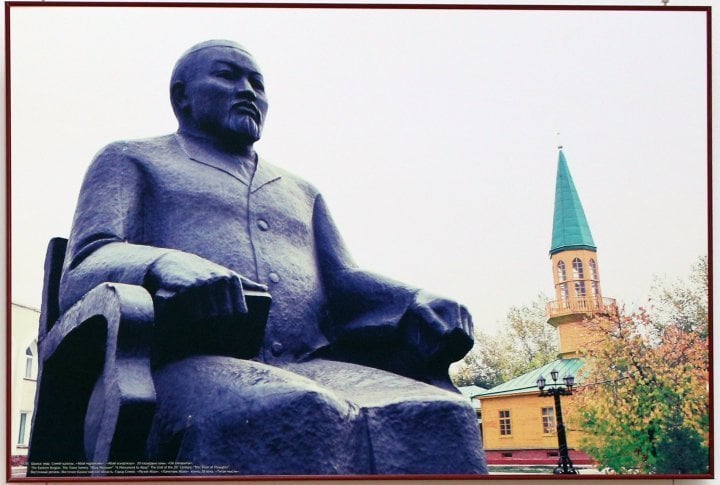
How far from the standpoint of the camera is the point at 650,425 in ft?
16.8

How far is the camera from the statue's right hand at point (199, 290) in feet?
12.1

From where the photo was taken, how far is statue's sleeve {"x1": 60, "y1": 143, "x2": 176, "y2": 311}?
3.91 m

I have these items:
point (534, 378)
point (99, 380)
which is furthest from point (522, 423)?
point (99, 380)

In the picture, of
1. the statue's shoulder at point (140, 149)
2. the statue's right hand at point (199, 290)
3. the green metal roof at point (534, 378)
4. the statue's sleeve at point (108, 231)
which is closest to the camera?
the statue's right hand at point (199, 290)

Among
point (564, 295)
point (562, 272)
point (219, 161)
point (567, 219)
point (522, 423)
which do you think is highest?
point (219, 161)

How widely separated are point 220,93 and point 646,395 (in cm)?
255

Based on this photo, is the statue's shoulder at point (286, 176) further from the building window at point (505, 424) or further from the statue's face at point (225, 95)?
the building window at point (505, 424)

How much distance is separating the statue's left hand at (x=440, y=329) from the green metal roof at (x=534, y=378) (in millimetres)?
1004

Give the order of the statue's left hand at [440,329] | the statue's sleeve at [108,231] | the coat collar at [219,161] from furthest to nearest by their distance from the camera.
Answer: the coat collar at [219,161], the statue's left hand at [440,329], the statue's sleeve at [108,231]

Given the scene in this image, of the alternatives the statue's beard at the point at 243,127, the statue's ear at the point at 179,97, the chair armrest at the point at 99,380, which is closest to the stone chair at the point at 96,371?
the chair armrest at the point at 99,380

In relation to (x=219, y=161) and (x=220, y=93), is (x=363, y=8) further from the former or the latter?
(x=219, y=161)

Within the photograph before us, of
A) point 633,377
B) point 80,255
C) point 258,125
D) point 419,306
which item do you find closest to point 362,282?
point 419,306

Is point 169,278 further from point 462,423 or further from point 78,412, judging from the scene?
point 462,423

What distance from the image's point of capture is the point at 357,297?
4.57 metres
